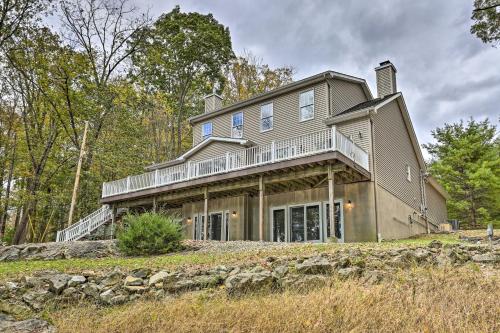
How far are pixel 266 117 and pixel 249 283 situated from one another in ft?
43.6

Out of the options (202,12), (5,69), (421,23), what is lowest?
(5,69)

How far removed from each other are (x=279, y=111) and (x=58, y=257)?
36.0ft


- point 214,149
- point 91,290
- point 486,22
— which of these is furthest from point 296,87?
point 91,290

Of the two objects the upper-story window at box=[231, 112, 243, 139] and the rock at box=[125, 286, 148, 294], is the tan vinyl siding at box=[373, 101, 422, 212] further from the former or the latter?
the rock at box=[125, 286, 148, 294]

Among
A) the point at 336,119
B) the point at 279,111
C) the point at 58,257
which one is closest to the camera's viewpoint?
the point at 58,257

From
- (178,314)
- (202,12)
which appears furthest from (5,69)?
(178,314)

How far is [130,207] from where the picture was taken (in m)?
20.7

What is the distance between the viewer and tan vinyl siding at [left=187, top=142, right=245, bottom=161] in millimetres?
19311

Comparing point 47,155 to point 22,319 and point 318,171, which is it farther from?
point 22,319

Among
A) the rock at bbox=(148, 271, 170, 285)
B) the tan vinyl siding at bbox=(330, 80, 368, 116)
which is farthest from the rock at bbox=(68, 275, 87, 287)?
the tan vinyl siding at bbox=(330, 80, 368, 116)

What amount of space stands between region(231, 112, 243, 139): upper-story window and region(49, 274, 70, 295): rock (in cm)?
1335

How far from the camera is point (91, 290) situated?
7031 millimetres

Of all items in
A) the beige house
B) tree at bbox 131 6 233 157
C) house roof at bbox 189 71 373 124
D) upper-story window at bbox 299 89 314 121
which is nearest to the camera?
the beige house

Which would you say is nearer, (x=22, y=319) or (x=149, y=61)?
(x=22, y=319)
